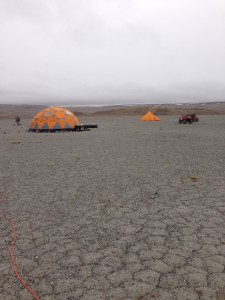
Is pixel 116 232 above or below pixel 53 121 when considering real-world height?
below

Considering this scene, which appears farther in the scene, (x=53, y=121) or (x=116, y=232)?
(x=53, y=121)

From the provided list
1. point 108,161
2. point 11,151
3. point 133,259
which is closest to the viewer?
point 133,259

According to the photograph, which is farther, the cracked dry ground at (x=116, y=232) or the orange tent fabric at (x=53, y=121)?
the orange tent fabric at (x=53, y=121)

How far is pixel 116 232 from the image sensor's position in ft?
15.5

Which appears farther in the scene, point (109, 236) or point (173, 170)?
point (173, 170)

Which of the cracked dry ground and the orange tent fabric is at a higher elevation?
the orange tent fabric

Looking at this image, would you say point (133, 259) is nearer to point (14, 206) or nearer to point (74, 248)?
point (74, 248)

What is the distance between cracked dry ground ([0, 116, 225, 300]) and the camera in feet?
11.2

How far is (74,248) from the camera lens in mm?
4277

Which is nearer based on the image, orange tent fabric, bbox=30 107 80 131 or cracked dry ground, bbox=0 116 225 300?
cracked dry ground, bbox=0 116 225 300

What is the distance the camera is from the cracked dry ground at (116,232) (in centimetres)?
340

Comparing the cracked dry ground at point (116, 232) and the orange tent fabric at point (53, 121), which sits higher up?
the orange tent fabric at point (53, 121)

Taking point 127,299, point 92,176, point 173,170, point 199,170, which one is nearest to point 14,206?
point 92,176

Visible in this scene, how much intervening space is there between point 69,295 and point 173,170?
6205 millimetres
